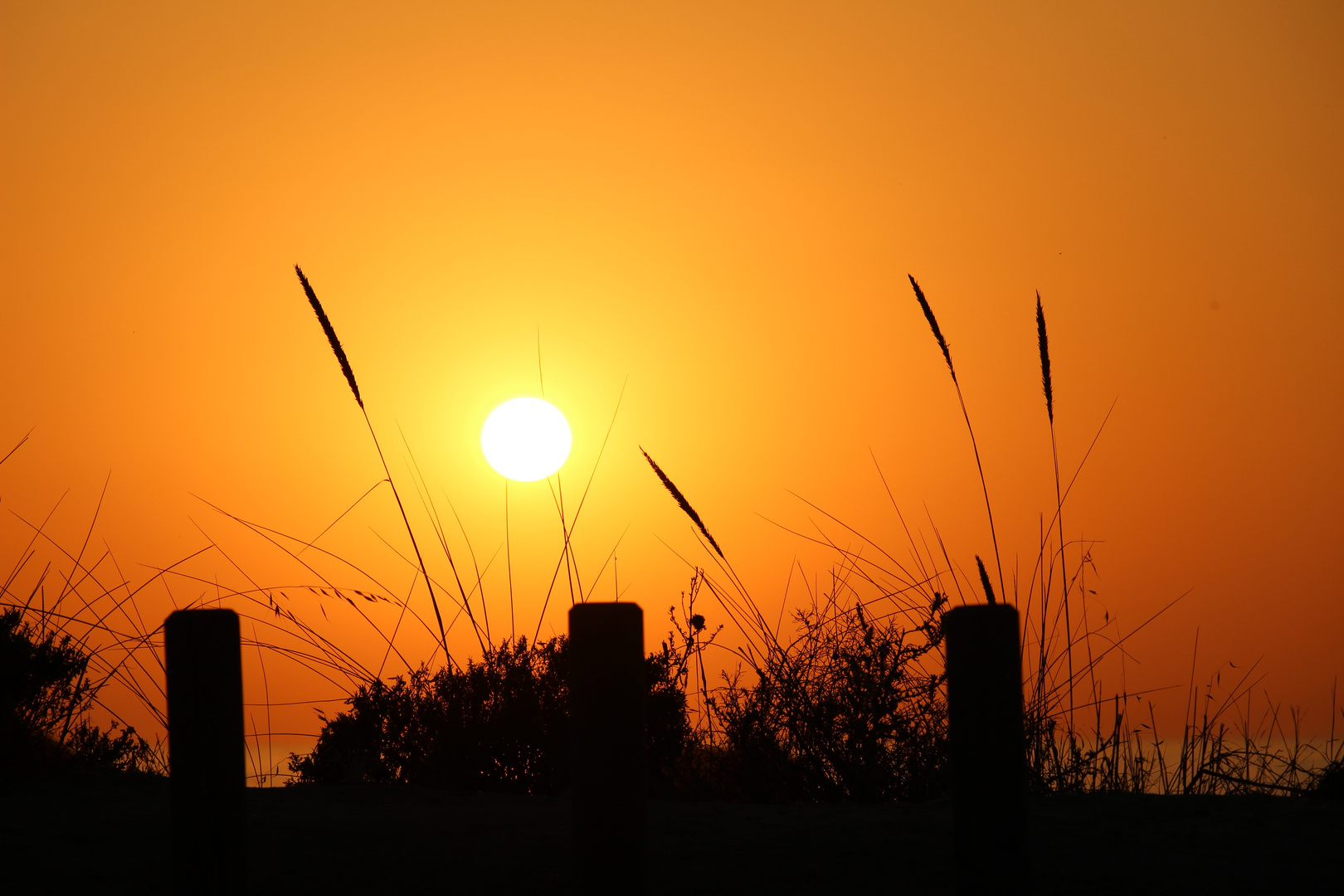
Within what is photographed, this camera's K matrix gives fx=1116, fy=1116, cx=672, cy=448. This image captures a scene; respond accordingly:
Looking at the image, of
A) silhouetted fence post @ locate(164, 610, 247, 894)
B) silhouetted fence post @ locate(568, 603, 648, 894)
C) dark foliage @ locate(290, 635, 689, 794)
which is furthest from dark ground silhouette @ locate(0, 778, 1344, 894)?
dark foliage @ locate(290, 635, 689, 794)

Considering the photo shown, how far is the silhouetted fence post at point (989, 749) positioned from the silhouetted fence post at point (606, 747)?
57 cm

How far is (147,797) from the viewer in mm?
3545

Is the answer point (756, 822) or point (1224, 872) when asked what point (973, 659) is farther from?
point (756, 822)

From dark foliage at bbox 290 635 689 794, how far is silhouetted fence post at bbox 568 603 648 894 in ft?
9.00

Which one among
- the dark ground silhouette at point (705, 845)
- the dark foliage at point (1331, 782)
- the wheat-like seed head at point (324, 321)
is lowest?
the dark ground silhouette at point (705, 845)

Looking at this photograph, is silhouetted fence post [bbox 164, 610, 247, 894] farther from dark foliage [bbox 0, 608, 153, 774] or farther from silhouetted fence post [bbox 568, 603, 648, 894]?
dark foliage [bbox 0, 608, 153, 774]

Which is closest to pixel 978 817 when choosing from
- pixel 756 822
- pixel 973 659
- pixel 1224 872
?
pixel 973 659

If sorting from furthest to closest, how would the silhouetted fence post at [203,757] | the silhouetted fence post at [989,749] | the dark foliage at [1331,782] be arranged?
the dark foliage at [1331,782] → the silhouetted fence post at [203,757] → the silhouetted fence post at [989,749]

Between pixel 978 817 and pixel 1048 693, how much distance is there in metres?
2.92

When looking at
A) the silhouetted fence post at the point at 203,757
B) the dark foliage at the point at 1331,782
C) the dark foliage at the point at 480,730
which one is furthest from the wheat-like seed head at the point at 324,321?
the dark foliage at the point at 1331,782

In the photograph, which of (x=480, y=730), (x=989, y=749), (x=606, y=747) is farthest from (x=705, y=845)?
(x=480, y=730)

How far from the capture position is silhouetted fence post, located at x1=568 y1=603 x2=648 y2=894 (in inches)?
78.7

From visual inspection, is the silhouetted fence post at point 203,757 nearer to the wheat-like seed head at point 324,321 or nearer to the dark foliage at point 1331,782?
the wheat-like seed head at point 324,321

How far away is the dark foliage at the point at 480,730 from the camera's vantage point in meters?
4.85
